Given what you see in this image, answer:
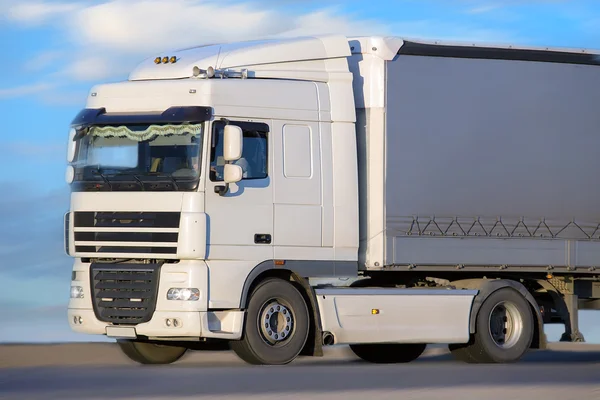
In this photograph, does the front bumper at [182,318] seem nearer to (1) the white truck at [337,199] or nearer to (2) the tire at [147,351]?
(1) the white truck at [337,199]

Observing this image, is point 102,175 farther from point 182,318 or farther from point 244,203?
point 182,318

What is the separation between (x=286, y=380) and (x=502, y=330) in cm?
654

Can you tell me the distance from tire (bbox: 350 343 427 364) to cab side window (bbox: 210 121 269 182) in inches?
184

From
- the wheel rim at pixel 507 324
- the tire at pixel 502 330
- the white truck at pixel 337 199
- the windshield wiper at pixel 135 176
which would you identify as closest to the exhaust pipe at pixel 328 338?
the white truck at pixel 337 199

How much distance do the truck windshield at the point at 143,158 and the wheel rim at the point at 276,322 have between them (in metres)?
2.14

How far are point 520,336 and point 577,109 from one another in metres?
3.86

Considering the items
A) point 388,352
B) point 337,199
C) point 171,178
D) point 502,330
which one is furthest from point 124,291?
point 502,330

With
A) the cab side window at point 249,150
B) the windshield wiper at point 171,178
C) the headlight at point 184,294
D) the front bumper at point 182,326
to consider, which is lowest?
the front bumper at point 182,326

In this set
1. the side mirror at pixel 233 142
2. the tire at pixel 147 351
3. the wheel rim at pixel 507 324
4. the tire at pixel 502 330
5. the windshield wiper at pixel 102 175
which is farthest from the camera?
the wheel rim at pixel 507 324

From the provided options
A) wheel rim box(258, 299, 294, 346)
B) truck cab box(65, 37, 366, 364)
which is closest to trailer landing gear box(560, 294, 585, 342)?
truck cab box(65, 37, 366, 364)

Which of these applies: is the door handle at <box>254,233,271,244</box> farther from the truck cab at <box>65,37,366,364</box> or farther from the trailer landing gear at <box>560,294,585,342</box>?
the trailer landing gear at <box>560,294,585,342</box>

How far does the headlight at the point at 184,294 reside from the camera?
56.7 feet

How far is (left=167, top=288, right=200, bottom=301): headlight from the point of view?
56.7 feet

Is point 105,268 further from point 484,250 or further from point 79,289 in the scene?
point 484,250
